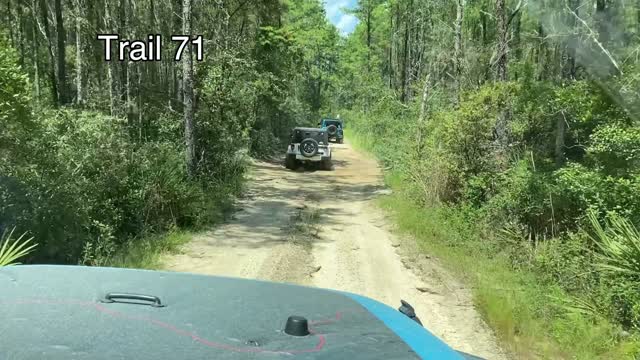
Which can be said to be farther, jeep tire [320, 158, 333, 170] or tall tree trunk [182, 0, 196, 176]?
jeep tire [320, 158, 333, 170]

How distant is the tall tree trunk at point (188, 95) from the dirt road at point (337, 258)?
1.85m

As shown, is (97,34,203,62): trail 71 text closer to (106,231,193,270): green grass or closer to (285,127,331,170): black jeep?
(106,231,193,270): green grass

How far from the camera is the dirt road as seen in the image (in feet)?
26.0

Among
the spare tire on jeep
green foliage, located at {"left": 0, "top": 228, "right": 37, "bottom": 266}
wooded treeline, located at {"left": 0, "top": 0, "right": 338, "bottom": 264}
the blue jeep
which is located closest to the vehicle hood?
green foliage, located at {"left": 0, "top": 228, "right": 37, "bottom": 266}

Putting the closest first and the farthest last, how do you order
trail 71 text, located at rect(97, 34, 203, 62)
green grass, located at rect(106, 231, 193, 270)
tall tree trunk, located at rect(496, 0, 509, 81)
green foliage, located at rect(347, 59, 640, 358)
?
green foliage, located at rect(347, 59, 640, 358) < green grass, located at rect(106, 231, 193, 270) < tall tree trunk, located at rect(496, 0, 509, 81) < trail 71 text, located at rect(97, 34, 203, 62)

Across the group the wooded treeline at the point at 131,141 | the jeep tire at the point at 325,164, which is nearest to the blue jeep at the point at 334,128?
the wooded treeline at the point at 131,141

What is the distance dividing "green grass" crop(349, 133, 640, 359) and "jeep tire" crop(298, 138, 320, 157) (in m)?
14.2

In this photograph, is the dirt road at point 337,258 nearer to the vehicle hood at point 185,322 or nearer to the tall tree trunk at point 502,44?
the tall tree trunk at point 502,44

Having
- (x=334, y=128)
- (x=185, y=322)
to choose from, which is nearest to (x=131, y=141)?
(x=185, y=322)

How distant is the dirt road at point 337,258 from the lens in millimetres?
7914

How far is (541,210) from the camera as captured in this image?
11.4 meters

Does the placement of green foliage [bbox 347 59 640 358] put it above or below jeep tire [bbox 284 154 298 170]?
above

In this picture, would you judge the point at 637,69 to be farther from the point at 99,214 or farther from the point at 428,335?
the point at 428,335

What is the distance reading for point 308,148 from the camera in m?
26.2
